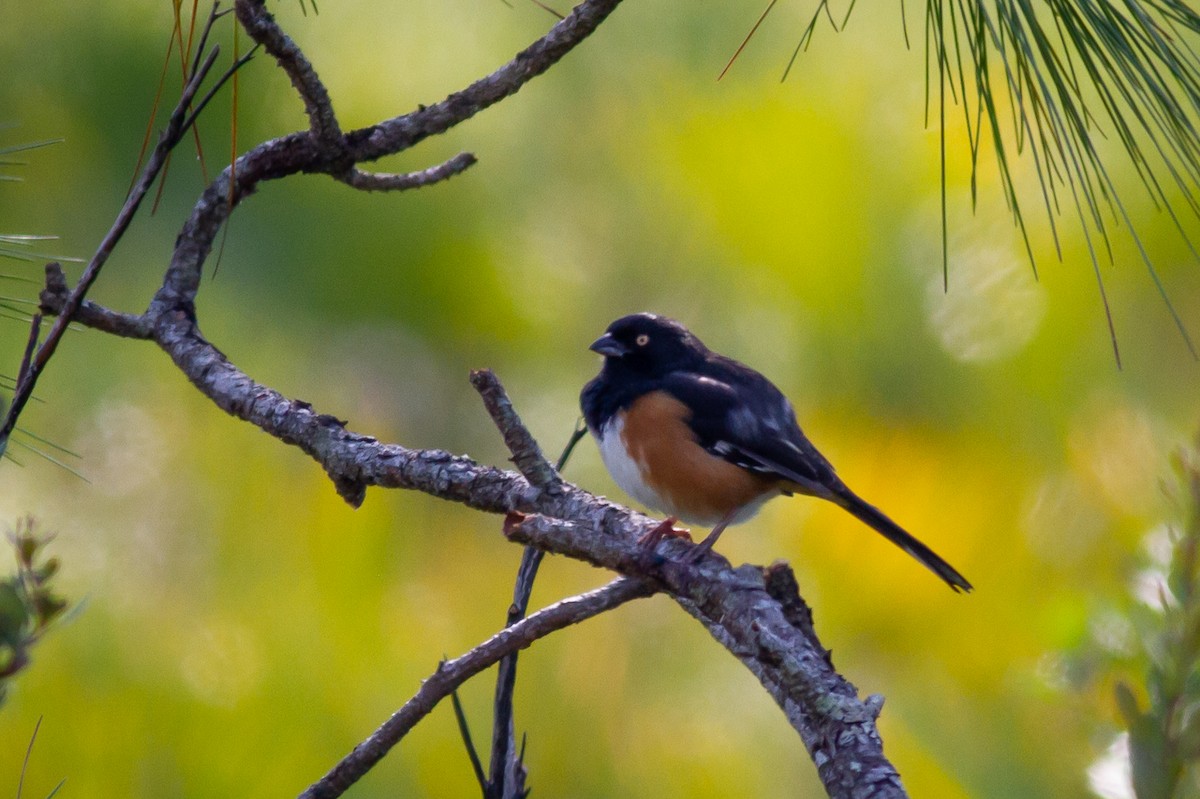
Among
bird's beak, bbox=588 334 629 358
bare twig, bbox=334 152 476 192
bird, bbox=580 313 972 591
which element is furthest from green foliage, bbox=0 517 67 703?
bird's beak, bbox=588 334 629 358

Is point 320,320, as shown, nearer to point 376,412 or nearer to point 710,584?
point 376,412

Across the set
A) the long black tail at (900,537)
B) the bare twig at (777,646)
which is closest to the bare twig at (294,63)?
the bare twig at (777,646)

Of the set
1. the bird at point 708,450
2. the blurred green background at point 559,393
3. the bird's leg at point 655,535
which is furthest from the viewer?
the blurred green background at point 559,393

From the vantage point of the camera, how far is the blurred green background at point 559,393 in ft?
8.85

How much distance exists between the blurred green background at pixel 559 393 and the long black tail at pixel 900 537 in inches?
14.5

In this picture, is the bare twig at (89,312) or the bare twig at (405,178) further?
the bare twig at (405,178)

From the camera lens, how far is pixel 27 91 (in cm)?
347

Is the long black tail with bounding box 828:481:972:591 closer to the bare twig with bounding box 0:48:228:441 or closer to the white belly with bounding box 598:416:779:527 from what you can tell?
the white belly with bounding box 598:416:779:527

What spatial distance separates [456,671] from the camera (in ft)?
4.34

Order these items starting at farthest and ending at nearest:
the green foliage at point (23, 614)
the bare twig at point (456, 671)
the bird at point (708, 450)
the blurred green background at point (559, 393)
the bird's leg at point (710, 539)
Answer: the blurred green background at point (559, 393)
the bird at point (708, 450)
the bird's leg at point (710, 539)
the bare twig at point (456, 671)
the green foliage at point (23, 614)

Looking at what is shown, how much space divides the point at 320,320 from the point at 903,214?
1.87 m

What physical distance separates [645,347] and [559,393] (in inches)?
42.0

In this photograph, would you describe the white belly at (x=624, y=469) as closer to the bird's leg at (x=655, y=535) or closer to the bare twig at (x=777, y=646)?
the bird's leg at (x=655, y=535)

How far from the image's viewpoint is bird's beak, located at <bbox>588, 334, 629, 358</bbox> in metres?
2.46
